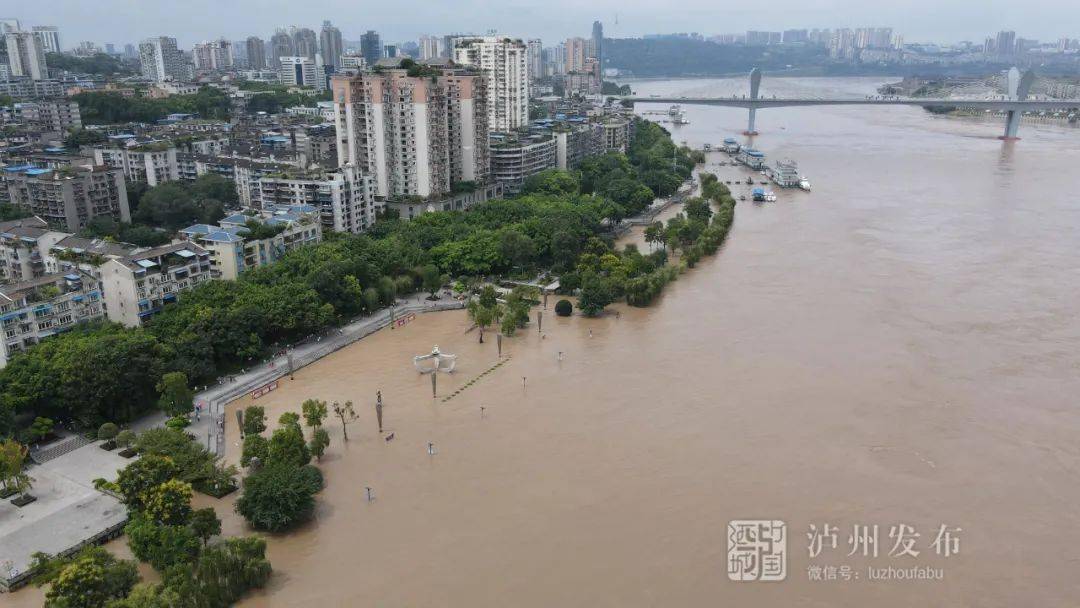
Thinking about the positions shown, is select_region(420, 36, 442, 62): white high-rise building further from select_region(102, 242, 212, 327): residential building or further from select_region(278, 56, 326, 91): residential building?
select_region(102, 242, 212, 327): residential building

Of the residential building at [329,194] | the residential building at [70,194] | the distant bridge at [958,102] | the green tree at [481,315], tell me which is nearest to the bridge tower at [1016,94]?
the distant bridge at [958,102]

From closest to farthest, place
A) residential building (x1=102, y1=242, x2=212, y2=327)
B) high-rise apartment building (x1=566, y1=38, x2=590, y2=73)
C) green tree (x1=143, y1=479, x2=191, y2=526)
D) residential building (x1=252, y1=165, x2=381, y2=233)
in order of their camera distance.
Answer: green tree (x1=143, y1=479, x2=191, y2=526)
residential building (x1=102, y1=242, x2=212, y2=327)
residential building (x1=252, y1=165, x2=381, y2=233)
high-rise apartment building (x1=566, y1=38, x2=590, y2=73)

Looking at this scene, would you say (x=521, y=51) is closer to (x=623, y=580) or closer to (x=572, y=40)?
(x=623, y=580)

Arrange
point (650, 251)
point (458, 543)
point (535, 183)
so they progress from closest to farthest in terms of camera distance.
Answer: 1. point (458, 543)
2. point (650, 251)
3. point (535, 183)

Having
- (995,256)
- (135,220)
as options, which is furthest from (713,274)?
(135,220)

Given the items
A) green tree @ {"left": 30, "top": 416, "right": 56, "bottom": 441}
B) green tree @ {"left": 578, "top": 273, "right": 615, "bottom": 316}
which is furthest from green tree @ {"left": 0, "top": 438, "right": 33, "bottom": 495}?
green tree @ {"left": 578, "top": 273, "right": 615, "bottom": 316}

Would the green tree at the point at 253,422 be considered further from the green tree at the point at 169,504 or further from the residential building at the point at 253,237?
the residential building at the point at 253,237
